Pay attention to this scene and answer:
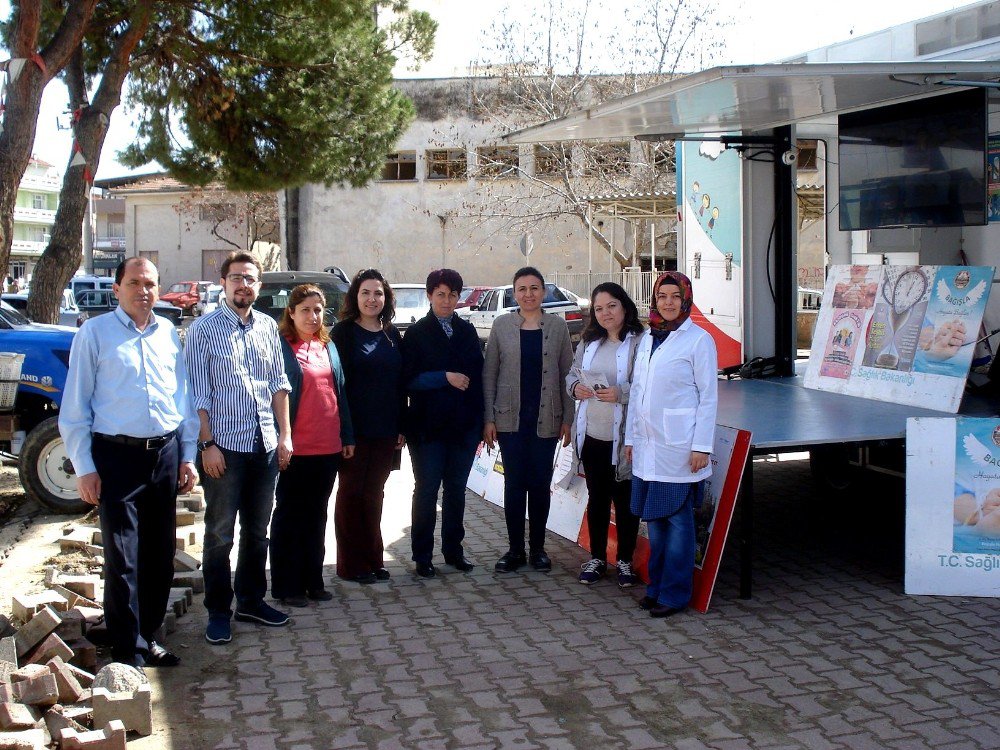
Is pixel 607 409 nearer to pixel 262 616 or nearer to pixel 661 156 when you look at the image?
pixel 262 616

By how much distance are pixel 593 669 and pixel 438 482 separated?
175 cm

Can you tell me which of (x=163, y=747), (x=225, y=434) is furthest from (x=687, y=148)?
(x=163, y=747)

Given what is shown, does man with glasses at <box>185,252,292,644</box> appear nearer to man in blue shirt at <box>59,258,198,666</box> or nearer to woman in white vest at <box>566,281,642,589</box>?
man in blue shirt at <box>59,258,198,666</box>

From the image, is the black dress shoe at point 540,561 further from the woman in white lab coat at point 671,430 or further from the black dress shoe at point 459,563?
A: the woman in white lab coat at point 671,430

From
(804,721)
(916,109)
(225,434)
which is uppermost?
(916,109)

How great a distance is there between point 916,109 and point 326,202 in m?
30.9

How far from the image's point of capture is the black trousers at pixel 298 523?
5684 millimetres

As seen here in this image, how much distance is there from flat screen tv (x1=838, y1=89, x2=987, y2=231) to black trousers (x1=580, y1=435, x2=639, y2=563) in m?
2.80

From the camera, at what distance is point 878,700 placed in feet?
14.6

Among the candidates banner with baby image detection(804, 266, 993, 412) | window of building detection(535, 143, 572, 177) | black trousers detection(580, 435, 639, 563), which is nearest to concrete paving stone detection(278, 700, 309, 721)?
black trousers detection(580, 435, 639, 563)

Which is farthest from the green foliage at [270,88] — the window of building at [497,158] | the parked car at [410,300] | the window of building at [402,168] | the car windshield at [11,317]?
the window of building at [402,168]

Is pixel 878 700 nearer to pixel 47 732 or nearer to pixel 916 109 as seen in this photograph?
pixel 47 732

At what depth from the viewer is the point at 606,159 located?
85.2 ft

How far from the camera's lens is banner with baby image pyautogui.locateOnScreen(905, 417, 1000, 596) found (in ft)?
18.8
